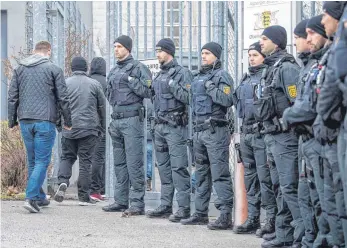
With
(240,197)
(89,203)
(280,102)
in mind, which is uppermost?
(280,102)

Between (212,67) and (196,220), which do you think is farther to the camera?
(196,220)

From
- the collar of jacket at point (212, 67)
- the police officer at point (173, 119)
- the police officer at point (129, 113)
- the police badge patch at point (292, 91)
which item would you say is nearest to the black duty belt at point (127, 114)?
the police officer at point (129, 113)

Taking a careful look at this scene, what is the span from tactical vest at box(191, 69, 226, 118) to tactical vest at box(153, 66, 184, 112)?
0.43 meters

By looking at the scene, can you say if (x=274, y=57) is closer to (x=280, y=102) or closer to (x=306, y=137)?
(x=280, y=102)

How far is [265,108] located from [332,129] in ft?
5.85

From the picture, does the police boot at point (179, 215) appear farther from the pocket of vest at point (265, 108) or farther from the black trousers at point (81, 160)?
the pocket of vest at point (265, 108)

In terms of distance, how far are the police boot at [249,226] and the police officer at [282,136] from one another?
854 millimetres

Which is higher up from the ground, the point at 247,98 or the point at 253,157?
the point at 247,98

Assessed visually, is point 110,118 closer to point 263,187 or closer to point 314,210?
point 263,187

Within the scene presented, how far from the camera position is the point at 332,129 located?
6.05 meters

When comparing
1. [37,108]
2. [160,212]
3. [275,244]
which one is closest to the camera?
[275,244]

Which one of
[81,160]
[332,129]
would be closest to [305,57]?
[332,129]

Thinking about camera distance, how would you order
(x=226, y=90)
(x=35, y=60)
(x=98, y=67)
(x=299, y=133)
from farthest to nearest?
(x=98, y=67)
(x=35, y=60)
(x=226, y=90)
(x=299, y=133)

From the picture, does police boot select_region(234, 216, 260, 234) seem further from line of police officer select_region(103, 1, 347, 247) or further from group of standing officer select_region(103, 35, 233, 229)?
group of standing officer select_region(103, 35, 233, 229)
